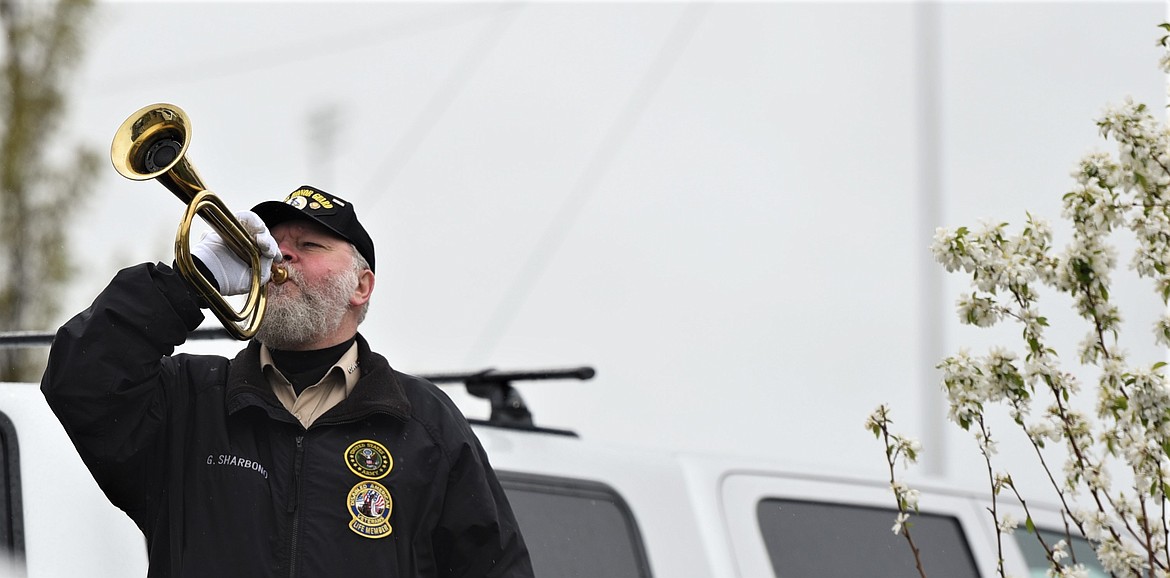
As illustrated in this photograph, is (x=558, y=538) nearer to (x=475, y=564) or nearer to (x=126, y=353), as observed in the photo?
(x=475, y=564)

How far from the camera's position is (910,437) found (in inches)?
93.4

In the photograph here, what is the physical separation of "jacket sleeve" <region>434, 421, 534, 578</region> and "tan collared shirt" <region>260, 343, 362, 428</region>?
21 centimetres

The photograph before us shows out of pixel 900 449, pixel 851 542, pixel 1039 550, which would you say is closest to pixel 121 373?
pixel 900 449

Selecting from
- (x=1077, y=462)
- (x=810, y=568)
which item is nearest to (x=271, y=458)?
(x=1077, y=462)

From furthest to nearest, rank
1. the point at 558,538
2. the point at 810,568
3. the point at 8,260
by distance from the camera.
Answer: the point at 8,260
the point at 810,568
the point at 558,538

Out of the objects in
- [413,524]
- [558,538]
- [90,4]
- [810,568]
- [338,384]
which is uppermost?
[90,4]

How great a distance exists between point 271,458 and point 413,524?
25 centimetres

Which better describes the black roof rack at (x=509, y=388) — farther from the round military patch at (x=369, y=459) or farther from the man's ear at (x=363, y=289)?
the round military patch at (x=369, y=459)

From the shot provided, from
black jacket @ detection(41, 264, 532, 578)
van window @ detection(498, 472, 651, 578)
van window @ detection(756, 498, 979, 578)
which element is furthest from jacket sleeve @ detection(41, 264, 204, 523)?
van window @ detection(756, 498, 979, 578)

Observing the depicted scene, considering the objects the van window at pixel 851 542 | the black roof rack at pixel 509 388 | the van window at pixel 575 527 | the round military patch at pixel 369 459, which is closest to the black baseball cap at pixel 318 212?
the round military patch at pixel 369 459

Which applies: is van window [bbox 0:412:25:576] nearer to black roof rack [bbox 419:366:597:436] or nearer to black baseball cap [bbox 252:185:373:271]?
black baseball cap [bbox 252:185:373:271]

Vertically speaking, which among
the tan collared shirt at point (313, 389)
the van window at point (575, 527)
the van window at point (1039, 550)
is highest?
the tan collared shirt at point (313, 389)

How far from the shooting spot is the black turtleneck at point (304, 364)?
8.34 feet

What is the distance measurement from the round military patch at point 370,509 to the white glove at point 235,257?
37 cm
